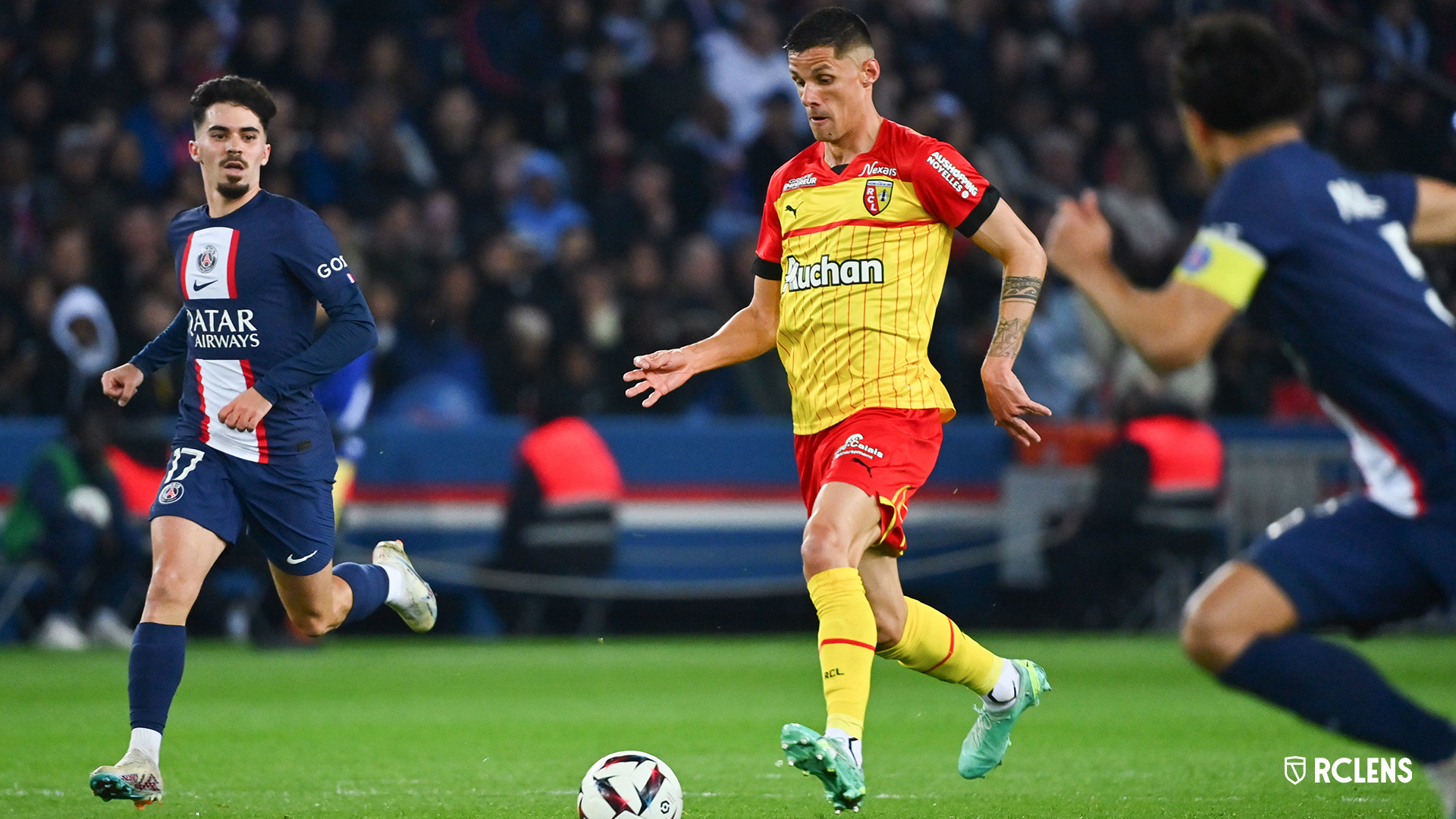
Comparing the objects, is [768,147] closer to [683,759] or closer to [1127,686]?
[1127,686]

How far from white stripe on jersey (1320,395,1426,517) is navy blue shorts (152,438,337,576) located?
3.60 meters

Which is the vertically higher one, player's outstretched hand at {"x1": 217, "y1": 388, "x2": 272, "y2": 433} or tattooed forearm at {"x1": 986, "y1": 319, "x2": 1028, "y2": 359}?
tattooed forearm at {"x1": 986, "y1": 319, "x2": 1028, "y2": 359}

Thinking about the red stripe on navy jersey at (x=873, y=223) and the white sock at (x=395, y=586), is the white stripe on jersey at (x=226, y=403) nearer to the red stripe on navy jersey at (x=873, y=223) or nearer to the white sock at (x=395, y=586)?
the white sock at (x=395, y=586)

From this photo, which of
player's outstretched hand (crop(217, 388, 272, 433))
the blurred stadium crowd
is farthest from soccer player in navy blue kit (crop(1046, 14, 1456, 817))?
the blurred stadium crowd

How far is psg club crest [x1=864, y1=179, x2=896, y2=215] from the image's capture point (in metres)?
5.96

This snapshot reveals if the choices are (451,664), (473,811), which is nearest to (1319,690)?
(473,811)

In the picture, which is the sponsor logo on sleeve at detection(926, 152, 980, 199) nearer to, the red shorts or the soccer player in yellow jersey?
the soccer player in yellow jersey

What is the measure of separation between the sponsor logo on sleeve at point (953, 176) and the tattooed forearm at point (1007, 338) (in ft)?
1.47

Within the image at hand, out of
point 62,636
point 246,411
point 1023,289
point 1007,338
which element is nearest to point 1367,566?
point 1007,338

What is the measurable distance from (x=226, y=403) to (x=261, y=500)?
1.17ft

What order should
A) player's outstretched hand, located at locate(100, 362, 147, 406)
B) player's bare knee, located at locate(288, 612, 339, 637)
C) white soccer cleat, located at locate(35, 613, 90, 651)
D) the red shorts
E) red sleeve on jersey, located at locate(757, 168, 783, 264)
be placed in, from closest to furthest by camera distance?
1. the red shorts
2. red sleeve on jersey, located at locate(757, 168, 783, 264)
3. player's outstretched hand, located at locate(100, 362, 147, 406)
4. player's bare knee, located at locate(288, 612, 339, 637)
5. white soccer cleat, located at locate(35, 613, 90, 651)

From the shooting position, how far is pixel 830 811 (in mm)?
5750

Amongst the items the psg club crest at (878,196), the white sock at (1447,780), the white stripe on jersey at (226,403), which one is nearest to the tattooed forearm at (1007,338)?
the psg club crest at (878,196)


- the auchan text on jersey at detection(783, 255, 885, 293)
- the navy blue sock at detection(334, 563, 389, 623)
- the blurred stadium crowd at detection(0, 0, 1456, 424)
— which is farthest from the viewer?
the blurred stadium crowd at detection(0, 0, 1456, 424)
